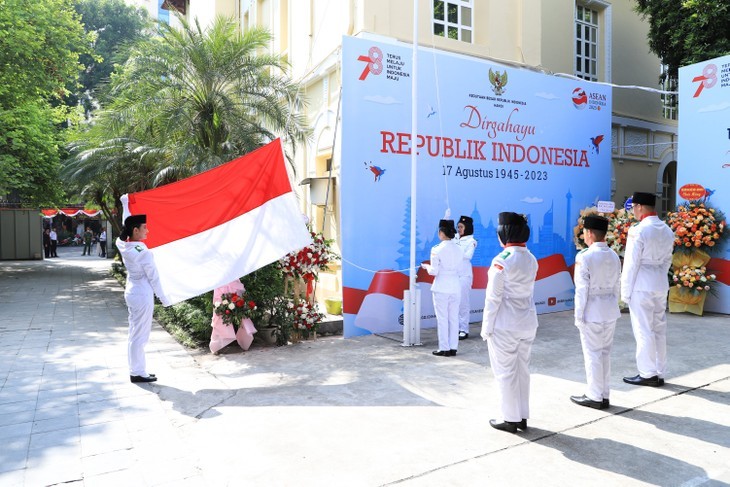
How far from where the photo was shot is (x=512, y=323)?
4535 millimetres

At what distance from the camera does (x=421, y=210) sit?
362 inches

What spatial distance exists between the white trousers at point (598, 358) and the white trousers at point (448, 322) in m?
2.36

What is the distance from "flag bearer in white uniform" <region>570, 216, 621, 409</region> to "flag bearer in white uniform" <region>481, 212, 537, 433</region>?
0.84 m

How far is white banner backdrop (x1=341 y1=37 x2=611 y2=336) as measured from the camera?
28.0ft

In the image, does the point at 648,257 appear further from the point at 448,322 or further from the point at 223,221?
the point at 223,221

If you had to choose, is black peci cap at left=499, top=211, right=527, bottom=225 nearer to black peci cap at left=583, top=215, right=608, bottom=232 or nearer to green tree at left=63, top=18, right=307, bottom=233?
black peci cap at left=583, top=215, right=608, bottom=232

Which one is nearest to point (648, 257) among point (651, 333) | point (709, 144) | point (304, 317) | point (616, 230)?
point (651, 333)

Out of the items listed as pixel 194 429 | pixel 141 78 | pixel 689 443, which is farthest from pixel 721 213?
pixel 141 78

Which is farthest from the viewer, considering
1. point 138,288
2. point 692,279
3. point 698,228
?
point 698,228

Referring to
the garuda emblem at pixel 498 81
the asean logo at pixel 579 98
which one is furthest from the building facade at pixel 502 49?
the garuda emblem at pixel 498 81

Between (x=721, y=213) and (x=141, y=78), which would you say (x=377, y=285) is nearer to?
(x=141, y=78)

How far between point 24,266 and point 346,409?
23008 mm

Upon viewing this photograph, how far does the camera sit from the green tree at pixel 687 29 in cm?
1190

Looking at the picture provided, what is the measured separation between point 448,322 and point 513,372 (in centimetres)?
285
